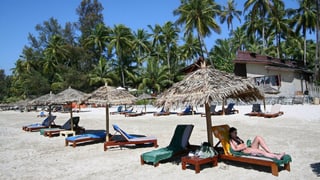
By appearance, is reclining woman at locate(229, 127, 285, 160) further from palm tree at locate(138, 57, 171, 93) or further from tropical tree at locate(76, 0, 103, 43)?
tropical tree at locate(76, 0, 103, 43)

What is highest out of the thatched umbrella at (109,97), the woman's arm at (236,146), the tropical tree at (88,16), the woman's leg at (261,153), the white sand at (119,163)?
the tropical tree at (88,16)

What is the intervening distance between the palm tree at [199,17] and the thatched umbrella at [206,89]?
31.4 metres

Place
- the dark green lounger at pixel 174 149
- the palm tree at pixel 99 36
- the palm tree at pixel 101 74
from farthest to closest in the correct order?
1. the palm tree at pixel 99 36
2. the palm tree at pixel 101 74
3. the dark green lounger at pixel 174 149

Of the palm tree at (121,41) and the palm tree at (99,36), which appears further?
the palm tree at (99,36)

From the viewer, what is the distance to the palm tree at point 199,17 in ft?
125

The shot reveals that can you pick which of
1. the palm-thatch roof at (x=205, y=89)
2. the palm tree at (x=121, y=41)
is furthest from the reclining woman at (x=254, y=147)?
the palm tree at (x=121, y=41)

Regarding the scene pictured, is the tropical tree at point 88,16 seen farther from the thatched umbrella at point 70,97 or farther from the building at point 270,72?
the thatched umbrella at point 70,97

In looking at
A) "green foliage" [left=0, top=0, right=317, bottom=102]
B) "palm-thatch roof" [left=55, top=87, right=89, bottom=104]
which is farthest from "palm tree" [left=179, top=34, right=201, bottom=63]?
"palm-thatch roof" [left=55, top=87, right=89, bottom=104]

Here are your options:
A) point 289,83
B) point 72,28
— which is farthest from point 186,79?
point 72,28

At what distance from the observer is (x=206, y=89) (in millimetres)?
6867

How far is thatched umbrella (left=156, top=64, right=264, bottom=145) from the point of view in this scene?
6785mm

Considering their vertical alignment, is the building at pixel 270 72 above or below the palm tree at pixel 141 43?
below

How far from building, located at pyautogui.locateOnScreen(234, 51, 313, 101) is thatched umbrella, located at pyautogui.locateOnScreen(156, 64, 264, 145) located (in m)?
26.3

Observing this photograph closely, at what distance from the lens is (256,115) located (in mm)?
19422
